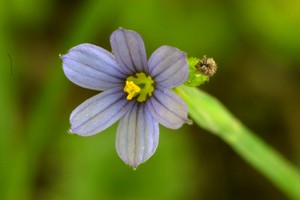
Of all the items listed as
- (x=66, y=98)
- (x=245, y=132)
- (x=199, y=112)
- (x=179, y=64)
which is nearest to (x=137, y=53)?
(x=179, y=64)

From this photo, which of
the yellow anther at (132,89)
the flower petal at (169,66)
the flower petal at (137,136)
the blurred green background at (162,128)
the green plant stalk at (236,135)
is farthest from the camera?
the blurred green background at (162,128)

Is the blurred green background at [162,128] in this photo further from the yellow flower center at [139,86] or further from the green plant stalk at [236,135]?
the yellow flower center at [139,86]

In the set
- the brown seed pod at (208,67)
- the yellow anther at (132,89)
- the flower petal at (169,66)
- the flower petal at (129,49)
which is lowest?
the brown seed pod at (208,67)

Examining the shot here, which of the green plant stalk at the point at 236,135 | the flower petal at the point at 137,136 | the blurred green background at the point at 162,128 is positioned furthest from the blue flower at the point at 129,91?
the blurred green background at the point at 162,128

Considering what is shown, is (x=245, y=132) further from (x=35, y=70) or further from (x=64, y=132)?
(x=35, y=70)

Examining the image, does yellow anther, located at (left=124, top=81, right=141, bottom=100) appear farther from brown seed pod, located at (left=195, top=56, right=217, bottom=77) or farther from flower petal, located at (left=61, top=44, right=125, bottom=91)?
brown seed pod, located at (left=195, top=56, right=217, bottom=77)

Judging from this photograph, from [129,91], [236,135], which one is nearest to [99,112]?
[129,91]
